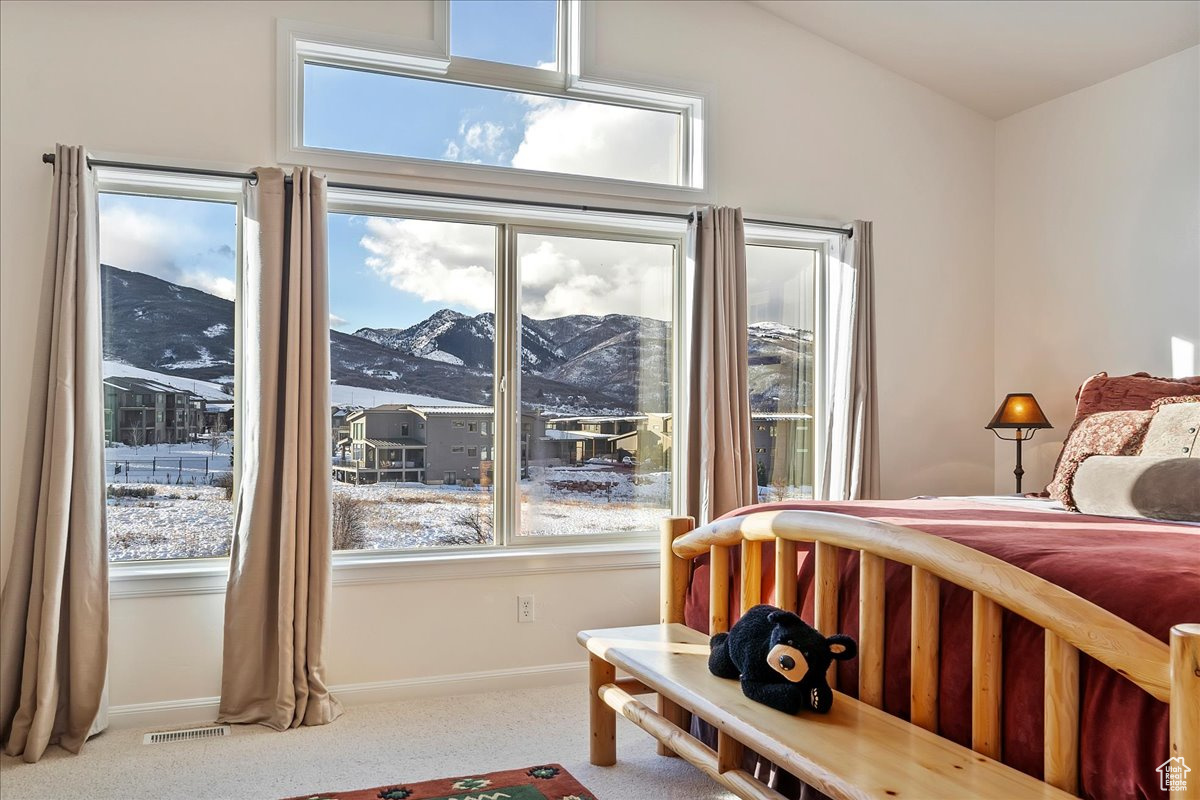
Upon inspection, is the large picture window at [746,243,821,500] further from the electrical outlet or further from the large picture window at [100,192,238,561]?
the large picture window at [100,192,238,561]

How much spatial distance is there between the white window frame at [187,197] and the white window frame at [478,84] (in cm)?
26

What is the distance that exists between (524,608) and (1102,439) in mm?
2127

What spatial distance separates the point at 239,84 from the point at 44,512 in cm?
159

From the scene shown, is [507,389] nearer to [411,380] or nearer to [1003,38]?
[411,380]

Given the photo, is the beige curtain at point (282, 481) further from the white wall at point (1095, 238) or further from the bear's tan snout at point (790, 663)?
the white wall at point (1095, 238)

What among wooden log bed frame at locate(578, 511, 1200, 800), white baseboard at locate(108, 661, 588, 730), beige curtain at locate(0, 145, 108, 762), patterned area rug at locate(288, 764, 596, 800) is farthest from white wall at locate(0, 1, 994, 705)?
wooden log bed frame at locate(578, 511, 1200, 800)

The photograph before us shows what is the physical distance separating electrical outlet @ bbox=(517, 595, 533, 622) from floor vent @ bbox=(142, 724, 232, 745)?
3.59 feet

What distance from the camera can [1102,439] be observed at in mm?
3029

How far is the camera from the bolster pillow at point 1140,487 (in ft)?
7.75

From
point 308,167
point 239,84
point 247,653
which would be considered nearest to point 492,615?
point 247,653

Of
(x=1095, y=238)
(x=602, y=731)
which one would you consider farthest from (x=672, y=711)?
(x=1095, y=238)

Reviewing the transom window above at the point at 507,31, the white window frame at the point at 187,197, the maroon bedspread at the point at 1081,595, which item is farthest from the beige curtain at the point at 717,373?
the white window frame at the point at 187,197

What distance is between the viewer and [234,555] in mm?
3160

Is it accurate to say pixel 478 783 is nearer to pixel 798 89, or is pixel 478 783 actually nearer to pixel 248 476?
pixel 248 476
